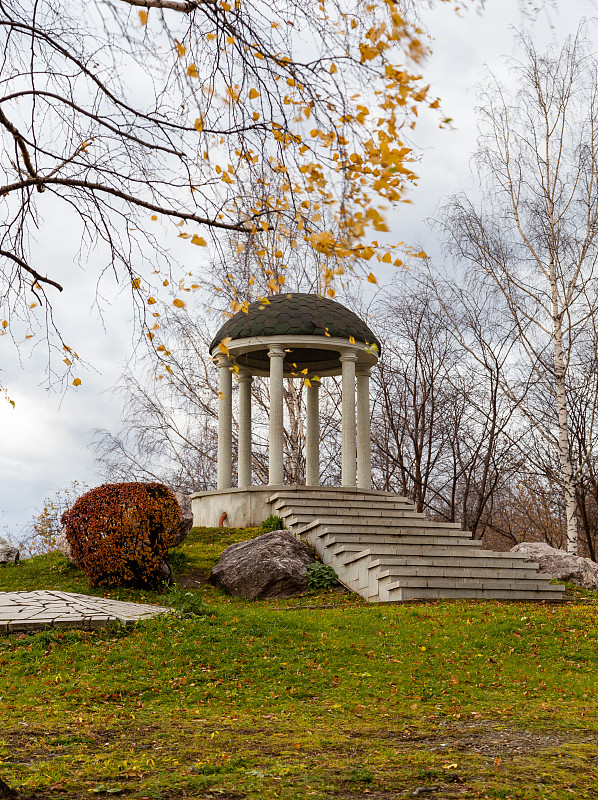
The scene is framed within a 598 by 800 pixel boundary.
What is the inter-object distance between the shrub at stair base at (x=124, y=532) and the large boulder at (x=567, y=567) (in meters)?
6.40

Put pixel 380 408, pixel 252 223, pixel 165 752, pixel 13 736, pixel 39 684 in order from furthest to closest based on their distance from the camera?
pixel 380 408 < pixel 39 684 < pixel 252 223 < pixel 13 736 < pixel 165 752

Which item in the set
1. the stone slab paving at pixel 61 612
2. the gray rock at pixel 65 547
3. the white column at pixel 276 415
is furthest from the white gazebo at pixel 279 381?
the stone slab paving at pixel 61 612

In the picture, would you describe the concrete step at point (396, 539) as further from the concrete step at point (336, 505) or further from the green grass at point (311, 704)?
the green grass at point (311, 704)

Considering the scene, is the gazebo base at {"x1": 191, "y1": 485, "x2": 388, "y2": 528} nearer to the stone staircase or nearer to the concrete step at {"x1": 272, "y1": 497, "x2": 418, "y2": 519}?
the stone staircase

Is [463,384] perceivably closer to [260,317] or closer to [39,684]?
[260,317]

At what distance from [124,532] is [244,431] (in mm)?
6483

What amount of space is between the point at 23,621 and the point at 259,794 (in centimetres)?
505

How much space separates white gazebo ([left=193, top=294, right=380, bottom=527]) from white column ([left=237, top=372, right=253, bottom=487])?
22 mm

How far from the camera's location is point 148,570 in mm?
11117

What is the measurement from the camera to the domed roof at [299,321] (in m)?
15.1

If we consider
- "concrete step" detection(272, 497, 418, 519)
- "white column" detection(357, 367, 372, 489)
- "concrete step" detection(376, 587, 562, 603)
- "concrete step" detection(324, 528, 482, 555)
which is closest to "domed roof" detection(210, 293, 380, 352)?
"white column" detection(357, 367, 372, 489)

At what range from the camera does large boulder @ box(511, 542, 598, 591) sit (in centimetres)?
1354

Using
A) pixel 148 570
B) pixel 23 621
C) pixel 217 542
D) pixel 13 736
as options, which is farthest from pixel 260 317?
pixel 13 736

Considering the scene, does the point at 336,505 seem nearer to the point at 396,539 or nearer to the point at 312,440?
the point at 396,539
